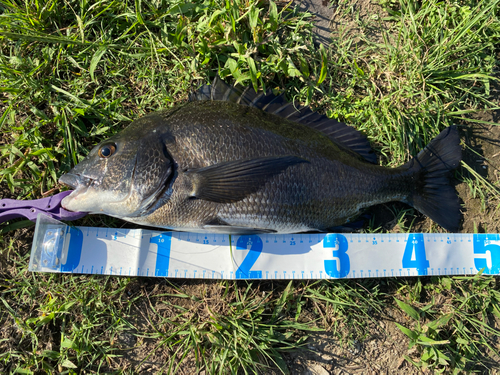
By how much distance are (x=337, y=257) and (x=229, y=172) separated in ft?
4.15

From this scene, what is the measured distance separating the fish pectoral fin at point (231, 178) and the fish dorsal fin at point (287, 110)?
22.2 inches

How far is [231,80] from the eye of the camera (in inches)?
107

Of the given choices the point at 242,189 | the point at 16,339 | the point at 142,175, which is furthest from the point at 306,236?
the point at 16,339

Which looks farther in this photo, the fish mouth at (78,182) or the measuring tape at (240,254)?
the measuring tape at (240,254)

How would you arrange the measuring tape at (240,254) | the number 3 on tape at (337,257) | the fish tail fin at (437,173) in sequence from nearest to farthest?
the measuring tape at (240,254) → the number 3 on tape at (337,257) → the fish tail fin at (437,173)

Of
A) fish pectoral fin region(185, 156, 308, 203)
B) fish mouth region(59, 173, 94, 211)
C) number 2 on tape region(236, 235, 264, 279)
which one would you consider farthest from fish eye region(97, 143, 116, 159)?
number 2 on tape region(236, 235, 264, 279)

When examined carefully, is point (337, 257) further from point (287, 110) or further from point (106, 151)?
point (106, 151)

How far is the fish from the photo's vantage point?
6.82ft

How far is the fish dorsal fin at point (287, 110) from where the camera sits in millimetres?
2465

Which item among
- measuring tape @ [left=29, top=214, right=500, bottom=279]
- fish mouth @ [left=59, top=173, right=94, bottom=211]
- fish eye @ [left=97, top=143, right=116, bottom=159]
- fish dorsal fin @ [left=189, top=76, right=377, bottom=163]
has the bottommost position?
measuring tape @ [left=29, top=214, right=500, bottom=279]

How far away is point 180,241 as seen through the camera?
8.32ft

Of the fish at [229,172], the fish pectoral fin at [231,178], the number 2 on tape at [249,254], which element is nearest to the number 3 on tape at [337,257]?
the fish at [229,172]

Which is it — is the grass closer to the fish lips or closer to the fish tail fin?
the fish tail fin

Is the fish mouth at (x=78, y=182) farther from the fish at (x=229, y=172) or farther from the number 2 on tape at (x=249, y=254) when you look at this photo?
the number 2 on tape at (x=249, y=254)
